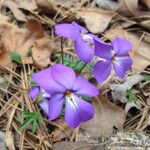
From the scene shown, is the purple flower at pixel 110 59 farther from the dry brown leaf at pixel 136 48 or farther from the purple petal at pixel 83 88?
the dry brown leaf at pixel 136 48

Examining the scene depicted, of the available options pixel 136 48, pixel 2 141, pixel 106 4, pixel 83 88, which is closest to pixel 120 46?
pixel 83 88

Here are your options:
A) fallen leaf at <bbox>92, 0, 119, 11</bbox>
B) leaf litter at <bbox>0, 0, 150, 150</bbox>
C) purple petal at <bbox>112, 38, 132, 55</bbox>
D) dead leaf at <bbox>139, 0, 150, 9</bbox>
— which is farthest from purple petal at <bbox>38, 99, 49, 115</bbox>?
dead leaf at <bbox>139, 0, 150, 9</bbox>

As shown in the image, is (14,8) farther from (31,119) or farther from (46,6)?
(31,119)

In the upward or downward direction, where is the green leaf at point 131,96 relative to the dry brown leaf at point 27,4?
downward

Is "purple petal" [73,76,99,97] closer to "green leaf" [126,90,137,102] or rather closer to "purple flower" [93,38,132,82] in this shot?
"purple flower" [93,38,132,82]

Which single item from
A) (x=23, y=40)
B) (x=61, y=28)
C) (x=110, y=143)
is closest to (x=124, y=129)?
(x=110, y=143)

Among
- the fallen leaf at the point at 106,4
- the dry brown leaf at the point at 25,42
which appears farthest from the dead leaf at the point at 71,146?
the fallen leaf at the point at 106,4

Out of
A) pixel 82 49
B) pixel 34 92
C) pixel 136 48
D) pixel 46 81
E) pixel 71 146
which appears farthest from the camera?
pixel 136 48
